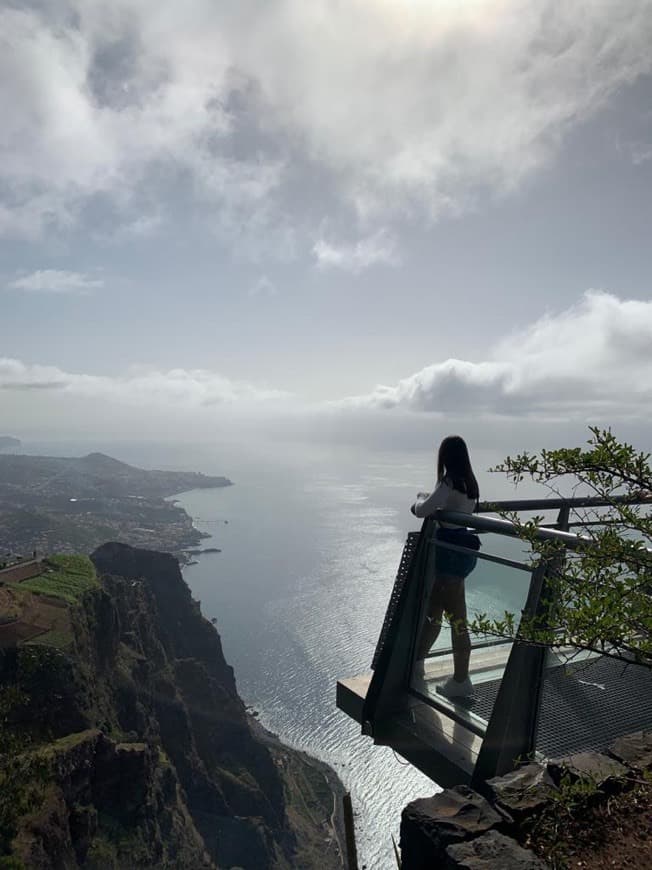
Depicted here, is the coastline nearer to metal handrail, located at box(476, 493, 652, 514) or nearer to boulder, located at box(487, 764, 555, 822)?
metal handrail, located at box(476, 493, 652, 514)

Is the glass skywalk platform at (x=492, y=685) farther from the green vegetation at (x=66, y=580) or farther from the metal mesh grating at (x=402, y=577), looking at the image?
the green vegetation at (x=66, y=580)

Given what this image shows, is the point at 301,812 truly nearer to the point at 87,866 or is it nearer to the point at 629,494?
the point at 87,866

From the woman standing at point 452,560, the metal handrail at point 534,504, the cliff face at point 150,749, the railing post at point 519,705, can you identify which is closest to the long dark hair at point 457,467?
the woman standing at point 452,560

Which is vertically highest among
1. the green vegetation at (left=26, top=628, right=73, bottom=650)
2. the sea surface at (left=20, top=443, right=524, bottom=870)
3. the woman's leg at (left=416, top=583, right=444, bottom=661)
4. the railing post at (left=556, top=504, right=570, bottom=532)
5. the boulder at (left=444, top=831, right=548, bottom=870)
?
the railing post at (left=556, top=504, right=570, bottom=532)

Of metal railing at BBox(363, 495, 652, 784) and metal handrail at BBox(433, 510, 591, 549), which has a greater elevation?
metal handrail at BBox(433, 510, 591, 549)

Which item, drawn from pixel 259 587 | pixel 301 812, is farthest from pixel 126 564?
pixel 301 812

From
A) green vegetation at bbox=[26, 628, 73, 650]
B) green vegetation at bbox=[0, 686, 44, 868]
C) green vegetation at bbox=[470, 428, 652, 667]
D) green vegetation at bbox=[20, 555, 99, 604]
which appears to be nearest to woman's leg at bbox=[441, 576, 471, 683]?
green vegetation at bbox=[470, 428, 652, 667]

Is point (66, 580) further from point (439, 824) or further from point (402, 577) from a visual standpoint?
point (439, 824)
